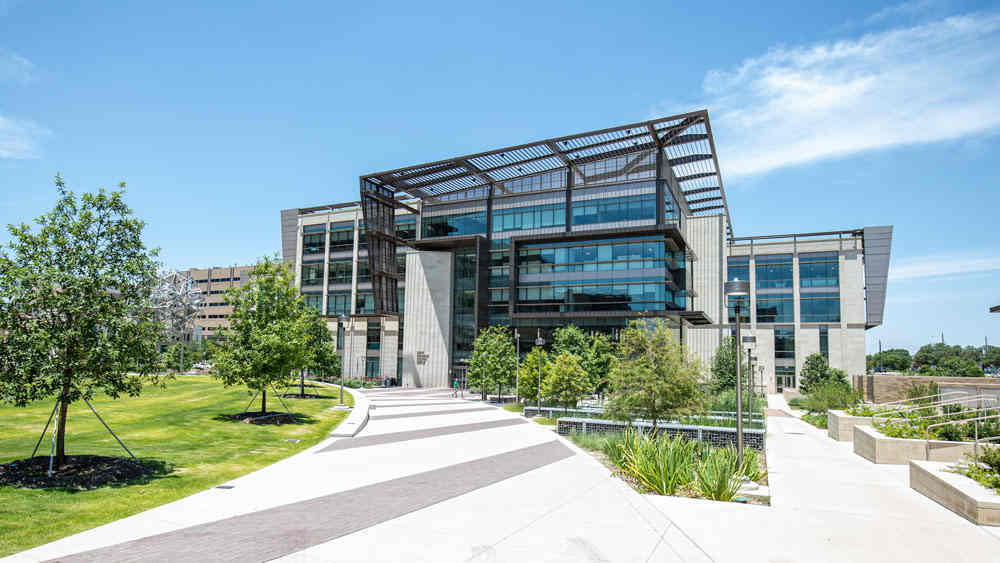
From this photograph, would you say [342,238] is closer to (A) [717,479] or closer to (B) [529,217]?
(B) [529,217]

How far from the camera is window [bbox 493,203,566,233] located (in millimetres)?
56594

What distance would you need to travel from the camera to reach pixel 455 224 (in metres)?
62.8

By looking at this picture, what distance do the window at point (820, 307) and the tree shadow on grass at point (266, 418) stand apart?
63755 millimetres

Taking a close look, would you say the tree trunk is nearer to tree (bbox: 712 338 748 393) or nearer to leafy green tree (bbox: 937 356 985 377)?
tree (bbox: 712 338 748 393)

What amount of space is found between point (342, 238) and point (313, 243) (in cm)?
481

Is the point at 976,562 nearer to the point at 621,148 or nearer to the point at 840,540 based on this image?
the point at 840,540

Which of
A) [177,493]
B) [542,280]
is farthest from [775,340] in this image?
[177,493]

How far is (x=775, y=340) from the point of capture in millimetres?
70812

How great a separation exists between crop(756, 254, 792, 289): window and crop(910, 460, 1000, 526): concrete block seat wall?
63552 millimetres

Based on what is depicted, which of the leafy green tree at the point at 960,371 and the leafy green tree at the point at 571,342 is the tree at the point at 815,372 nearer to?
the leafy green tree at the point at 960,371

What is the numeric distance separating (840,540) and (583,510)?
173 inches

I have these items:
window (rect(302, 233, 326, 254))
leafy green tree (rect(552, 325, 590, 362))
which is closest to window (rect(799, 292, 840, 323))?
leafy green tree (rect(552, 325, 590, 362))

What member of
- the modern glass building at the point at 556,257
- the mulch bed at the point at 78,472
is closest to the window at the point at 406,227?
the modern glass building at the point at 556,257

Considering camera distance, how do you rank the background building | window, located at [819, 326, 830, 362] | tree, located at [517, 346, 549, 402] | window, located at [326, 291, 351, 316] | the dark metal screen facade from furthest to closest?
the background building → window, located at [326, 291, 351, 316] → window, located at [819, 326, 830, 362] → the dark metal screen facade → tree, located at [517, 346, 549, 402]
